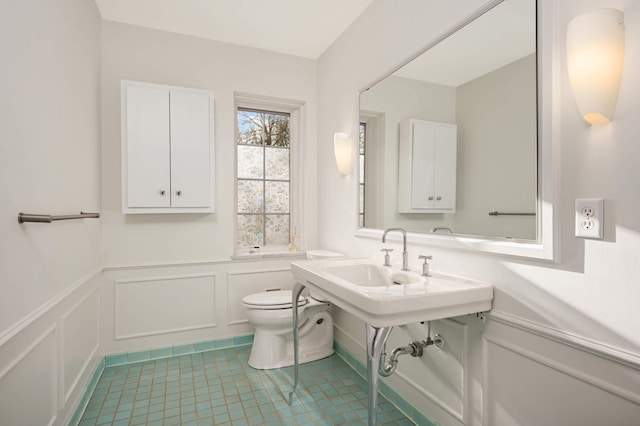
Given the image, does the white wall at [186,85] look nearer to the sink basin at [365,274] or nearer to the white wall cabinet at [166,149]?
the white wall cabinet at [166,149]

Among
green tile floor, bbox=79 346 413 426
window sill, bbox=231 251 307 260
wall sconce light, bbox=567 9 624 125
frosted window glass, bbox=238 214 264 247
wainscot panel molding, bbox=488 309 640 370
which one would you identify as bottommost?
green tile floor, bbox=79 346 413 426

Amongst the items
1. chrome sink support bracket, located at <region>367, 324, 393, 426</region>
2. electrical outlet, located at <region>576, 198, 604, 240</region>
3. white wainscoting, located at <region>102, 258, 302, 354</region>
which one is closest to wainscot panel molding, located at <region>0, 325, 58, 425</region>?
white wainscoting, located at <region>102, 258, 302, 354</region>

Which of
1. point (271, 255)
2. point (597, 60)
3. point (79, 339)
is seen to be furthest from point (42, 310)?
point (597, 60)

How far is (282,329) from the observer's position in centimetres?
239

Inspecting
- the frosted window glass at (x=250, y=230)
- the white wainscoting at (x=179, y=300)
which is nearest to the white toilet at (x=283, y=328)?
the white wainscoting at (x=179, y=300)

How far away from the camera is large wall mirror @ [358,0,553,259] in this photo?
1.21 m

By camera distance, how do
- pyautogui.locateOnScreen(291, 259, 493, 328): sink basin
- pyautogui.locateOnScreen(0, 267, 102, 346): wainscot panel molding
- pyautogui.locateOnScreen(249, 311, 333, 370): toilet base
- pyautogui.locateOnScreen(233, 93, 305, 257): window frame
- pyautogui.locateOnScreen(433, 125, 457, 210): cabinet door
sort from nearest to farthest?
pyautogui.locateOnScreen(0, 267, 102, 346): wainscot panel molding, pyautogui.locateOnScreen(291, 259, 493, 328): sink basin, pyautogui.locateOnScreen(433, 125, 457, 210): cabinet door, pyautogui.locateOnScreen(249, 311, 333, 370): toilet base, pyautogui.locateOnScreen(233, 93, 305, 257): window frame

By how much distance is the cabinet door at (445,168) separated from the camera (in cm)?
160

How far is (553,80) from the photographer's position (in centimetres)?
113

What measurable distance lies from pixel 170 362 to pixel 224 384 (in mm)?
592

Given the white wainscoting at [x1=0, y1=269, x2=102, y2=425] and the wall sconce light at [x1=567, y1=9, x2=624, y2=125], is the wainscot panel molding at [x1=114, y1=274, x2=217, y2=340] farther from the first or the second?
the wall sconce light at [x1=567, y1=9, x2=624, y2=125]

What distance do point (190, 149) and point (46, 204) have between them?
113 centimetres

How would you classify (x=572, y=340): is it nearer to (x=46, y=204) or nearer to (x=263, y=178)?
(x=46, y=204)

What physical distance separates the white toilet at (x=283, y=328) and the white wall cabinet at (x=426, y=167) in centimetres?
88
